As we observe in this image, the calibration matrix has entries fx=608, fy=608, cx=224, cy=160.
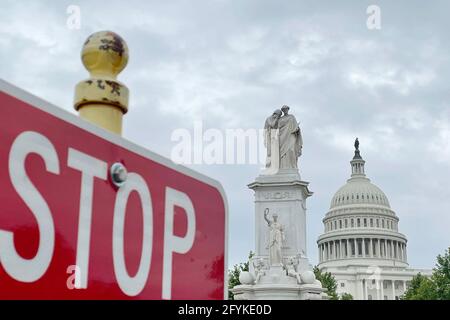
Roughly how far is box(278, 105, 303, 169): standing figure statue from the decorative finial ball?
2217 centimetres

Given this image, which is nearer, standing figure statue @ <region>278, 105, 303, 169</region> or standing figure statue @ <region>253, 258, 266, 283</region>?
standing figure statue @ <region>253, 258, 266, 283</region>

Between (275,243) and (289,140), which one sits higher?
(289,140)

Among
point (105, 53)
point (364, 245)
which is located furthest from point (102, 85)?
point (364, 245)

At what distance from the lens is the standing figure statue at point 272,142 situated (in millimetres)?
23734

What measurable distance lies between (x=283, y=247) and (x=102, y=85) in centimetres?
2109

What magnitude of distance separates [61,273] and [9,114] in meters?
0.33

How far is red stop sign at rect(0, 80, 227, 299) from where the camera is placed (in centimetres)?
114

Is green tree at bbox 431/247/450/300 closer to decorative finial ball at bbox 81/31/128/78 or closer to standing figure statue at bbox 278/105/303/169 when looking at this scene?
standing figure statue at bbox 278/105/303/169

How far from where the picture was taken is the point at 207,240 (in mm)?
1759

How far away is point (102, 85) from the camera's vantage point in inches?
61.7

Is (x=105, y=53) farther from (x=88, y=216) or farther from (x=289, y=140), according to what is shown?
(x=289, y=140)

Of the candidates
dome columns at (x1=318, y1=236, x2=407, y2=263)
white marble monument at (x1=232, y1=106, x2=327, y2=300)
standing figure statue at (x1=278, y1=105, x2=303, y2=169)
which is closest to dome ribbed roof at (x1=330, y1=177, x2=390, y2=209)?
→ dome columns at (x1=318, y1=236, x2=407, y2=263)

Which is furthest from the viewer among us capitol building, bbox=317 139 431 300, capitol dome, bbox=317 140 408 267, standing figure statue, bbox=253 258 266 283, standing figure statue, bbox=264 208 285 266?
capitol dome, bbox=317 140 408 267

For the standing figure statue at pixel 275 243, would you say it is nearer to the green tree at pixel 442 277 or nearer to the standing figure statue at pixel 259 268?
the standing figure statue at pixel 259 268
